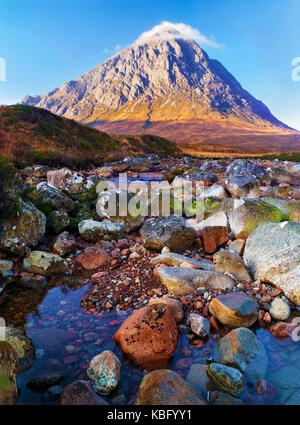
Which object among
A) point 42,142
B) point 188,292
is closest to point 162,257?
point 188,292

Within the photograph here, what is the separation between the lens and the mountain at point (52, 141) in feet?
76.7

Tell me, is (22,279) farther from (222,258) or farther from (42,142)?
(42,142)

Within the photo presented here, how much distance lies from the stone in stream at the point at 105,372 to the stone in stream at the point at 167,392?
0.40 m

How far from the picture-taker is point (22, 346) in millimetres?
3625

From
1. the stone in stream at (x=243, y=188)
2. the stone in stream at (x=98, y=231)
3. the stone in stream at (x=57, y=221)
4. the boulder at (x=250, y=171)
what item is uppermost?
the boulder at (x=250, y=171)

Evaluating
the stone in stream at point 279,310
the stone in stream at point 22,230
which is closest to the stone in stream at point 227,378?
the stone in stream at point 279,310

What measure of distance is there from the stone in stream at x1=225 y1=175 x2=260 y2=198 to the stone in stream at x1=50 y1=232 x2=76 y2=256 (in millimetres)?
8805

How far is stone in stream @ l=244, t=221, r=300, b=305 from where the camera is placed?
502 centimetres

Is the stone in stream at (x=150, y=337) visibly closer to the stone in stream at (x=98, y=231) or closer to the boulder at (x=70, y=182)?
the stone in stream at (x=98, y=231)

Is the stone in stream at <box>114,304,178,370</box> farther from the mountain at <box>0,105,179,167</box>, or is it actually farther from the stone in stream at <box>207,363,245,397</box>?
the mountain at <box>0,105,179,167</box>

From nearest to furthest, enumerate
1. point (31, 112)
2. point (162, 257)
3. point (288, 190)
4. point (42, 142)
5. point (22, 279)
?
point (22, 279) < point (162, 257) < point (288, 190) < point (42, 142) < point (31, 112)

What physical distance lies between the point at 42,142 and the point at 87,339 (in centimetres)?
3145

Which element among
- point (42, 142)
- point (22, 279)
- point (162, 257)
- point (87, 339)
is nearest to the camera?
point (87, 339)

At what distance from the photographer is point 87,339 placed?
402 centimetres
